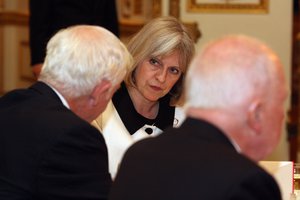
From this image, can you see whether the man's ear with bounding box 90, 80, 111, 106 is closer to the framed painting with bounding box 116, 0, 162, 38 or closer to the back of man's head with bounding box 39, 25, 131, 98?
the back of man's head with bounding box 39, 25, 131, 98

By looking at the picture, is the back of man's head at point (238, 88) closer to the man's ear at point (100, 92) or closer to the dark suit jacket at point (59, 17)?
the man's ear at point (100, 92)

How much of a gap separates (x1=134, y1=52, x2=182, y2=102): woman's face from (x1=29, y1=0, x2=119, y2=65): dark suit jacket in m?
1.71

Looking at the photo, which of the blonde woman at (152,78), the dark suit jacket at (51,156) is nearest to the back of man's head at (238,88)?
the dark suit jacket at (51,156)

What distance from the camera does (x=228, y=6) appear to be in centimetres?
511

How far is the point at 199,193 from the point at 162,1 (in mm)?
3873

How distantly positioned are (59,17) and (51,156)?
2881 mm

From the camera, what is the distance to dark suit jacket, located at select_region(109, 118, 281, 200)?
4.75 ft

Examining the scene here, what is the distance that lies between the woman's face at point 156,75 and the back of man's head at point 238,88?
137 cm

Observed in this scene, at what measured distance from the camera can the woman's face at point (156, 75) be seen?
304 cm

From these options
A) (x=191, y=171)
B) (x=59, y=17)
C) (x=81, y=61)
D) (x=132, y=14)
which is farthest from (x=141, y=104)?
(x=132, y=14)

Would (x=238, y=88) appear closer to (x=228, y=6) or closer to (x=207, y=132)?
(x=207, y=132)

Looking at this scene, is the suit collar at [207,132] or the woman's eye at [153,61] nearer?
the suit collar at [207,132]

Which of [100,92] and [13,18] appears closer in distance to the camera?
[100,92]

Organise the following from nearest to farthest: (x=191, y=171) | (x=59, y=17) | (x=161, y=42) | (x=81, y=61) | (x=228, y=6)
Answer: (x=191, y=171)
(x=81, y=61)
(x=161, y=42)
(x=59, y=17)
(x=228, y=6)
